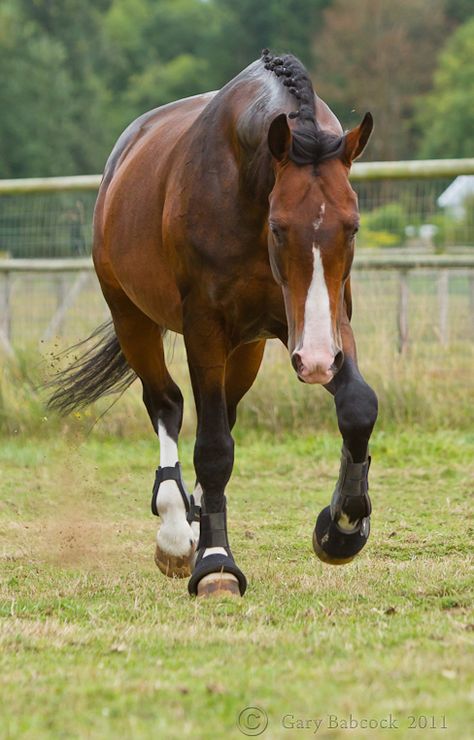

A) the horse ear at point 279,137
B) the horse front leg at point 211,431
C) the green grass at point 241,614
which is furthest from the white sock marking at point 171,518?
the horse ear at point 279,137

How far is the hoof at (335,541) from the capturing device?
4590mm

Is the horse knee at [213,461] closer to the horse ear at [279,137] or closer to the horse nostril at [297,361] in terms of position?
the horse nostril at [297,361]

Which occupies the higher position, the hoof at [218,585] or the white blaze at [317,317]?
the white blaze at [317,317]

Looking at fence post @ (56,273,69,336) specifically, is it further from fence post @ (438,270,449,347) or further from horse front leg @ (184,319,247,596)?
horse front leg @ (184,319,247,596)

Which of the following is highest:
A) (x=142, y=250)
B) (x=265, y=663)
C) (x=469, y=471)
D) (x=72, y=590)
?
(x=142, y=250)

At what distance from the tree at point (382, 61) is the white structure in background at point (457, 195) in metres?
42.8

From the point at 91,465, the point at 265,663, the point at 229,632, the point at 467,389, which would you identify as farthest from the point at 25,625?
the point at 467,389

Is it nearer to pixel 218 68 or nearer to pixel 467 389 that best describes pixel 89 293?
pixel 467 389

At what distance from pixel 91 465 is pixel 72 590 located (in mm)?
3287

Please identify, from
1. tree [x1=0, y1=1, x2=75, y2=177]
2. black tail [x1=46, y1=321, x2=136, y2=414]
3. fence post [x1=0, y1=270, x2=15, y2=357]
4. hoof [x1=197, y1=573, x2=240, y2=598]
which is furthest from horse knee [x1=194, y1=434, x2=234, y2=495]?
tree [x1=0, y1=1, x2=75, y2=177]

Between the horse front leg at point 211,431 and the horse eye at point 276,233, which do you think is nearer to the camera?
the horse eye at point 276,233

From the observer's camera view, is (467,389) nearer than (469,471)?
No

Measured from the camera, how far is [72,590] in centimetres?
475

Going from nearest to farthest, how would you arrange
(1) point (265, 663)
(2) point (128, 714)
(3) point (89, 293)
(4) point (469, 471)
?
(2) point (128, 714)
(1) point (265, 663)
(4) point (469, 471)
(3) point (89, 293)
